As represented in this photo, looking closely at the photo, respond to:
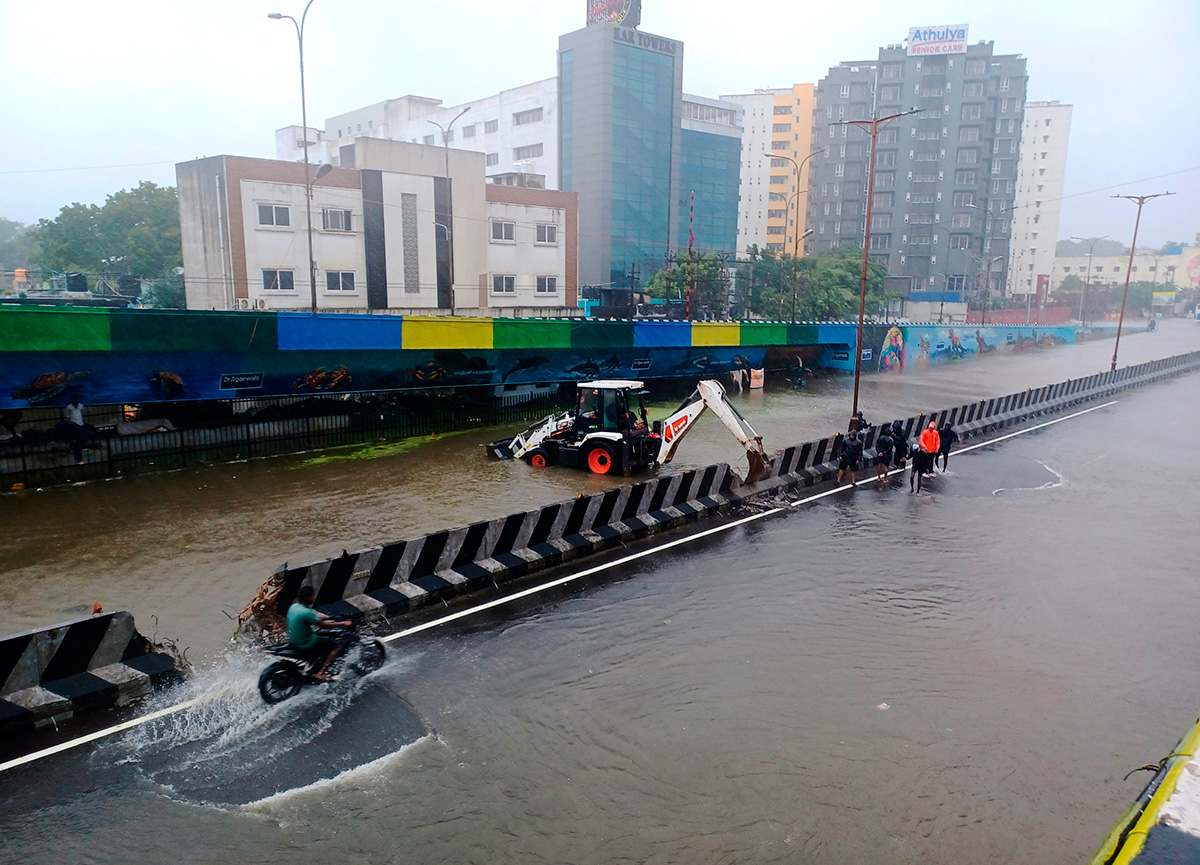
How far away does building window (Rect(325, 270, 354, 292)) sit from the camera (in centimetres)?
4569

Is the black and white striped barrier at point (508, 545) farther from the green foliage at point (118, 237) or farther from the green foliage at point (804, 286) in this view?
the green foliage at point (118, 237)

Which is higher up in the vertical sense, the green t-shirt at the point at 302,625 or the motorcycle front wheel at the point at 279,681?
the green t-shirt at the point at 302,625

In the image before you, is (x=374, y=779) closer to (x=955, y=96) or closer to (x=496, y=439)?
(x=496, y=439)

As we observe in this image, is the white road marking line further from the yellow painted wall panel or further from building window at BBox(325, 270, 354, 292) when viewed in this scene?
building window at BBox(325, 270, 354, 292)

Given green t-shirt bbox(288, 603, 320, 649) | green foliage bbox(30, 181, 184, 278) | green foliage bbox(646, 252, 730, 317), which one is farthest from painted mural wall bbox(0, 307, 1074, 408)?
green foliage bbox(30, 181, 184, 278)

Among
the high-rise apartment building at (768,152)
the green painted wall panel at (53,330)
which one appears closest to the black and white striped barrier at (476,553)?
the green painted wall panel at (53,330)

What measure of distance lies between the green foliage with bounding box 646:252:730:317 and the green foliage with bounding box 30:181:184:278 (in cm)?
3610

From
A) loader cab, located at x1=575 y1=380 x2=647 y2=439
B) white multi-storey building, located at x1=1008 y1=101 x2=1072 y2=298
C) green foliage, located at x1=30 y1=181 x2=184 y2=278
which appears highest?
white multi-storey building, located at x1=1008 y1=101 x2=1072 y2=298

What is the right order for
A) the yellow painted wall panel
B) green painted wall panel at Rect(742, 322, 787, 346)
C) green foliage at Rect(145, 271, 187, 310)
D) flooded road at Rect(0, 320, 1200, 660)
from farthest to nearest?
1. green foliage at Rect(145, 271, 187, 310)
2. green painted wall panel at Rect(742, 322, 787, 346)
3. the yellow painted wall panel
4. flooded road at Rect(0, 320, 1200, 660)

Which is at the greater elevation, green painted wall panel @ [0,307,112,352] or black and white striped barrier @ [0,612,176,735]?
green painted wall panel @ [0,307,112,352]

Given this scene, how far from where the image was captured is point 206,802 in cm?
717

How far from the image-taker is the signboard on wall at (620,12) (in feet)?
276

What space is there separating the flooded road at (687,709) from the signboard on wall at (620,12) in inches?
3193

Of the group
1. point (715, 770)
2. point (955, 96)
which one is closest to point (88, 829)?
point (715, 770)
